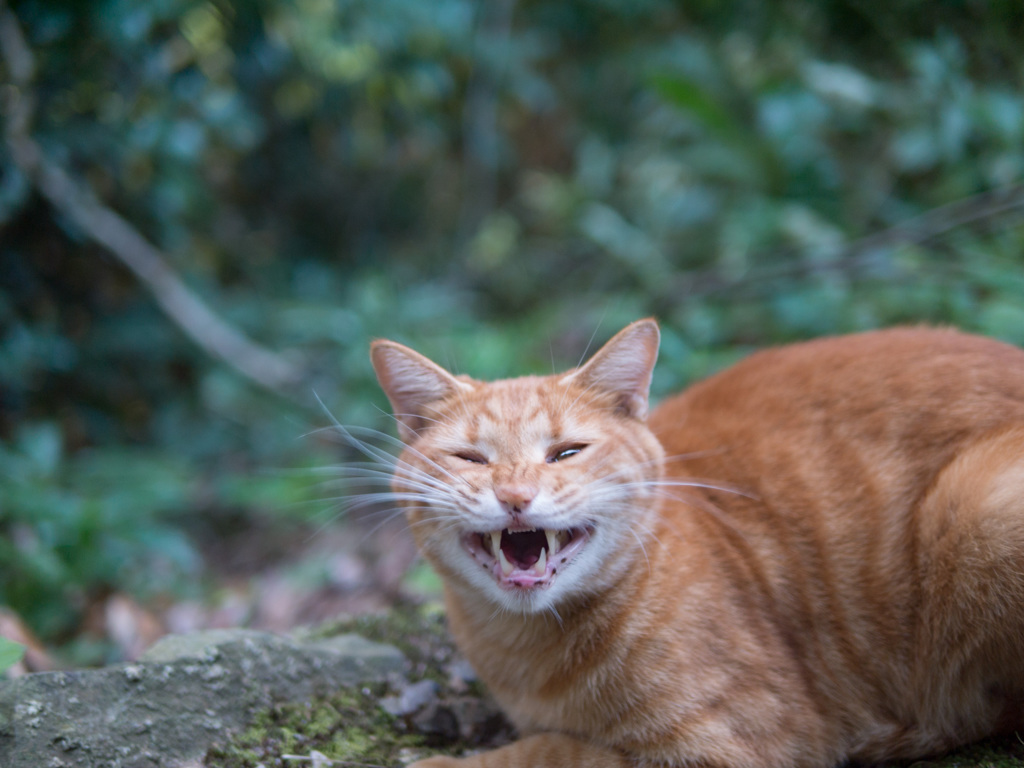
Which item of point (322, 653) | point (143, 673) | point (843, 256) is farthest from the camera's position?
point (843, 256)

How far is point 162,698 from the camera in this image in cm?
196

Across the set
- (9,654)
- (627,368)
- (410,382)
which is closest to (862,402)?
(627,368)

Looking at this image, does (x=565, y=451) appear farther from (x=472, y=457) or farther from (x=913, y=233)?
(x=913, y=233)

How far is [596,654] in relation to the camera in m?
2.01

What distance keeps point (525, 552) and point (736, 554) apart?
637 millimetres

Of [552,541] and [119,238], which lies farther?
[119,238]

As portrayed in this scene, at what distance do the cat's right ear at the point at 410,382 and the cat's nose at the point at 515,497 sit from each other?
0.48m

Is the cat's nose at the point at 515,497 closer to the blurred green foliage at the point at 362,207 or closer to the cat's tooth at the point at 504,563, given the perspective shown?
the cat's tooth at the point at 504,563

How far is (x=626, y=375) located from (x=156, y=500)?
2.69 meters

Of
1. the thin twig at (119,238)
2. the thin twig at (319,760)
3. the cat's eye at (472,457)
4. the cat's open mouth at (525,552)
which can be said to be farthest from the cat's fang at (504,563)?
the thin twig at (119,238)

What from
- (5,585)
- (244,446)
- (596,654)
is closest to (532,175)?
(244,446)

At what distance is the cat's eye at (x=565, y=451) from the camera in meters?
2.10

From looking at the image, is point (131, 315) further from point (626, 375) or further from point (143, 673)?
point (626, 375)

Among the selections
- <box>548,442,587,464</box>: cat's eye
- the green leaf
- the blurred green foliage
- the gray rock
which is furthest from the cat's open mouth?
the blurred green foliage
